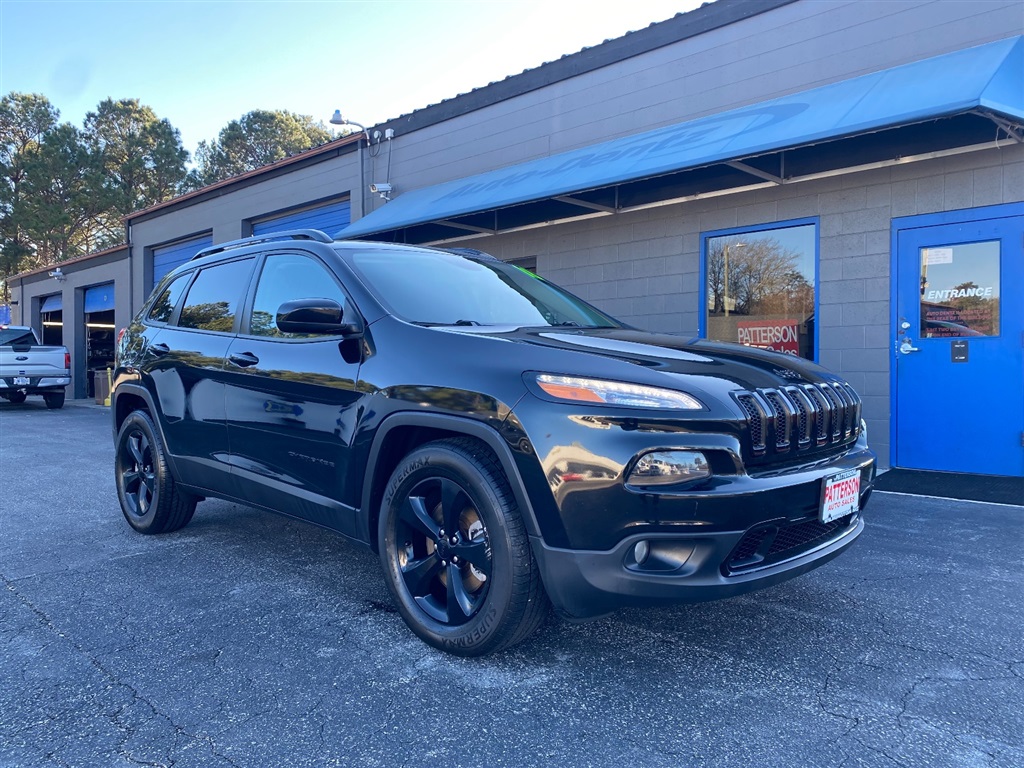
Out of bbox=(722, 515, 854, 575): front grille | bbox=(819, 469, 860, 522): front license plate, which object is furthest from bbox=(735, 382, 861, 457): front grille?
bbox=(722, 515, 854, 575): front grille

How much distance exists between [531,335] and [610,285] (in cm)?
637

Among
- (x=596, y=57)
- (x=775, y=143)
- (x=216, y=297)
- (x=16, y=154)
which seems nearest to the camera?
(x=216, y=297)

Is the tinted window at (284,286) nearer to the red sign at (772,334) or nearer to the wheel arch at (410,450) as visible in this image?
the wheel arch at (410,450)

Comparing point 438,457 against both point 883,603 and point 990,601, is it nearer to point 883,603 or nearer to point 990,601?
point 883,603

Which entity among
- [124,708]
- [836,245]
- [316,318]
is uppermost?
[836,245]

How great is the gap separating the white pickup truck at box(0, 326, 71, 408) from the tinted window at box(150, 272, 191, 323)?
47.3 feet

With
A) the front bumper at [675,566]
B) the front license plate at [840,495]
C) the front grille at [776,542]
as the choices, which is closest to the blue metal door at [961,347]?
the front license plate at [840,495]

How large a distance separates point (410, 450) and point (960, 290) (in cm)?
558

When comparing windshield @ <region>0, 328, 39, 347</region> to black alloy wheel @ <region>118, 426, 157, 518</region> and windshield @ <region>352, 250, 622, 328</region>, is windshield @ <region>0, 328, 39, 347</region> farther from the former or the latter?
windshield @ <region>352, 250, 622, 328</region>

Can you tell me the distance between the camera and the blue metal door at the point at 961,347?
6.24 metres

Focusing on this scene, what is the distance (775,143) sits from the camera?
621cm

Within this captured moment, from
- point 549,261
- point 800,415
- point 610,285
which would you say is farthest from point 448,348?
point 549,261

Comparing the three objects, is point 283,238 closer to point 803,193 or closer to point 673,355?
point 673,355

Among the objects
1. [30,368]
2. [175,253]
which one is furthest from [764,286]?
[30,368]
